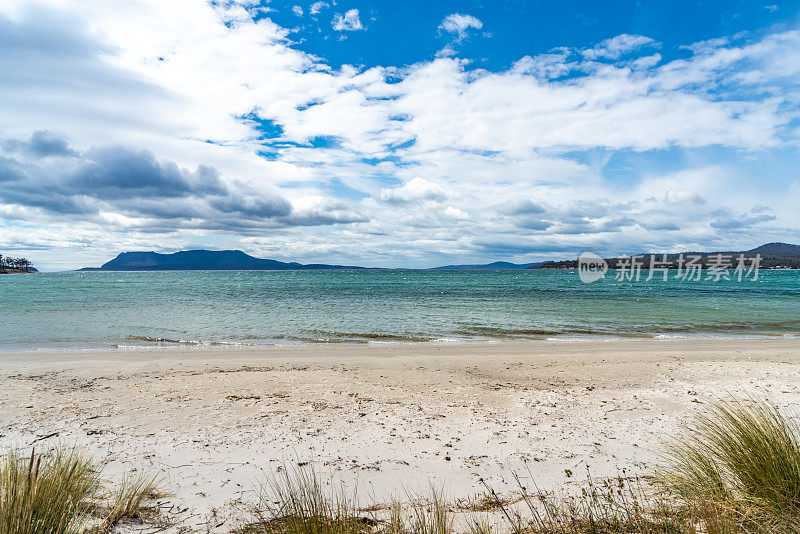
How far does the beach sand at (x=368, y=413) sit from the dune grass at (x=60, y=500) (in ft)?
1.86

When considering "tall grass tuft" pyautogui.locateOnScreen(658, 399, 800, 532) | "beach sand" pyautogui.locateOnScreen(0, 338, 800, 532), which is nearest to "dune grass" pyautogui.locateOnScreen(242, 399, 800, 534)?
"tall grass tuft" pyautogui.locateOnScreen(658, 399, 800, 532)

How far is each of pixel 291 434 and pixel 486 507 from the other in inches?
134

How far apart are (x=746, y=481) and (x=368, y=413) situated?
545 centimetres

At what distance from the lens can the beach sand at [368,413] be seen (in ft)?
17.8

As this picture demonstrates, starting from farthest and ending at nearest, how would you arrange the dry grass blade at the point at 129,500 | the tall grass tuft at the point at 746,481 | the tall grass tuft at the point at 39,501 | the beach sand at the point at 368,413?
the beach sand at the point at 368,413 < the dry grass blade at the point at 129,500 < the tall grass tuft at the point at 746,481 < the tall grass tuft at the point at 39,501

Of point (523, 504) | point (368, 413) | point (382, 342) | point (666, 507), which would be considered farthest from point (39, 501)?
point (382, 342)

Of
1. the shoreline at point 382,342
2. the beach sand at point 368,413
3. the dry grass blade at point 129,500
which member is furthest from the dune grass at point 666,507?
the shoreline at point 382,342

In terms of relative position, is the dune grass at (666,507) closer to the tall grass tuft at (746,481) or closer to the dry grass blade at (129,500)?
the tall grass tuft at (746,481)

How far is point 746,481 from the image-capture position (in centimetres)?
404

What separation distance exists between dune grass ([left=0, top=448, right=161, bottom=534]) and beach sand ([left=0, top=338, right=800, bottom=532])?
1.86ft

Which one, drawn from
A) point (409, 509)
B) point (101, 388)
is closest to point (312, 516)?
point (409, 509)

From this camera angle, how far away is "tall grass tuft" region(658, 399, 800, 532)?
352 centimetres

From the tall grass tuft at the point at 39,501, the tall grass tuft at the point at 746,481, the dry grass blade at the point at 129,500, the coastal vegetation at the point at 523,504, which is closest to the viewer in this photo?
the tall grass tuft at the point at 39,501

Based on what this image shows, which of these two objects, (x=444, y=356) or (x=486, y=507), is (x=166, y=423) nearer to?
(x=486, y=507)
